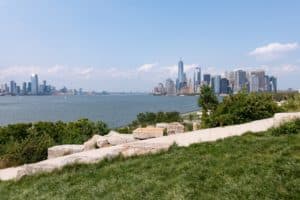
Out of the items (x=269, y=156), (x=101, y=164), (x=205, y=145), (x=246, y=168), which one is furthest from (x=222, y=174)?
(x=101, y=164)

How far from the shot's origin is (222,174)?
206 inches

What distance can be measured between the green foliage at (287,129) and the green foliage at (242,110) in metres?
3.34

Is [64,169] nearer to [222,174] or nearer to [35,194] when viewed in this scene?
[35,194]

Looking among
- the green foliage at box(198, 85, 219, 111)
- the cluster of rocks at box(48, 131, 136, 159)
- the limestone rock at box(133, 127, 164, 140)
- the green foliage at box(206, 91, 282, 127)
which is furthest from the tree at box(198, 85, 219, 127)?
the cluster of rocks at box(48, 131, 136, 159)

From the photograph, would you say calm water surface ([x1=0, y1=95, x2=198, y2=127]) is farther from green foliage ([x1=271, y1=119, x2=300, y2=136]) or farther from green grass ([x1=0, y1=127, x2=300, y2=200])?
green grass ([x1=0, y1=127, x2=300, y2=200])

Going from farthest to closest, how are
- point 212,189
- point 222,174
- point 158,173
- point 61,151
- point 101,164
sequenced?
point 61,151, point 101,164, point 158,173, point 222,174, point 212,189

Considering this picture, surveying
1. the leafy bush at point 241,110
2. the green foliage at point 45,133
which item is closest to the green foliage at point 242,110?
the leafy bush at point 241,110

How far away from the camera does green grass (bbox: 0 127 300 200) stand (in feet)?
15.5

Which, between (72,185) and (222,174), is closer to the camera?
(222,174)

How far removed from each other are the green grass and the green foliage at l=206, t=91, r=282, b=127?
13.4 feet

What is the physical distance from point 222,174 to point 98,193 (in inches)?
66.7

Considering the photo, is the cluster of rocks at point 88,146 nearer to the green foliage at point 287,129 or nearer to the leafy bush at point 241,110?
the leafy bush at point 241,110

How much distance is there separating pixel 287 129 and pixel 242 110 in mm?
3668

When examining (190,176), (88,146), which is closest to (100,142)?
(88,146)
